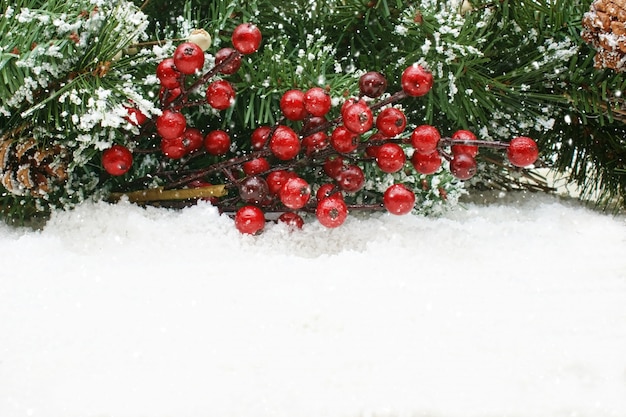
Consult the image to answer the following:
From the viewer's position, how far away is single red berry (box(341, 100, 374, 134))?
52cm

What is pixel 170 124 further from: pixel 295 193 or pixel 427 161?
pixel 427 161

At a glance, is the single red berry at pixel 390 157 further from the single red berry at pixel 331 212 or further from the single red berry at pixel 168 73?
the single red berry at pixel 168 73

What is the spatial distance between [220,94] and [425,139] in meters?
0.19

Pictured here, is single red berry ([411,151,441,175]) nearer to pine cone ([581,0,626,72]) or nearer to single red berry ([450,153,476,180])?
single red berry ([450,153,476,180])

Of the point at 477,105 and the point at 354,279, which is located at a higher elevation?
the point at 477,105

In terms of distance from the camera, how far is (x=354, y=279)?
0.49 metres

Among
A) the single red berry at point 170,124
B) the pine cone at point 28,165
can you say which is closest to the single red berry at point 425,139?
the single red berry at point 170,124

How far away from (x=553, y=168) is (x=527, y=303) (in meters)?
0.35

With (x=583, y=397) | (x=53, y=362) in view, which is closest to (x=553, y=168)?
(x=583, y=397)

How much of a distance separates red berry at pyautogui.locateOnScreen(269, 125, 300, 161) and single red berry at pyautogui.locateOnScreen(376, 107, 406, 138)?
0.08 m

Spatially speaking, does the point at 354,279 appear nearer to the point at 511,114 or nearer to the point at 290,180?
the point at 290,180

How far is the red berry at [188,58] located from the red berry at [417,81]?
18 centimetres

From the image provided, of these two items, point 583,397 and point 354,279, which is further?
point 354,279

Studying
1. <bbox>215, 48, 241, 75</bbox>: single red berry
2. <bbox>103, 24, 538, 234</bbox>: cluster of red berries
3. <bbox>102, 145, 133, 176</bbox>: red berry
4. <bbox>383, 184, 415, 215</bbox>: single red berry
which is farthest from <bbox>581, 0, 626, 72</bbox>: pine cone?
<bbox>102, 145, 133, 176</bbox>: red berry
